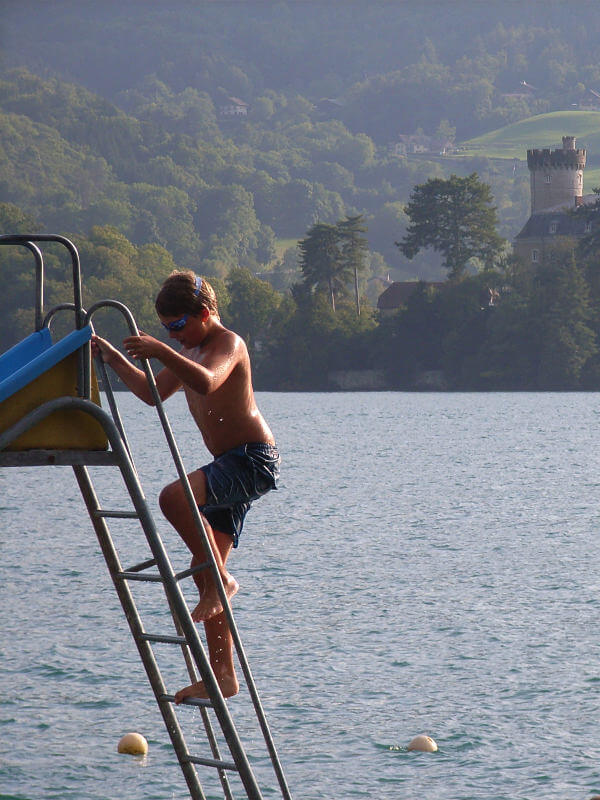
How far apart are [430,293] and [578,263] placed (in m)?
15.1

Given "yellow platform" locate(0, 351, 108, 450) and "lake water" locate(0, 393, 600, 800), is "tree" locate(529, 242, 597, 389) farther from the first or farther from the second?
"yellow platform" locate(0, 351, 108, 450)

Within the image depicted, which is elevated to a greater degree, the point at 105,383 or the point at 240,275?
the point at 105,383

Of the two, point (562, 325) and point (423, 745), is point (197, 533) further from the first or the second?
point (562, 325)

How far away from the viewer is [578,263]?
477ft

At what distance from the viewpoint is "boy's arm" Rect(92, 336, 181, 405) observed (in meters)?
7.69

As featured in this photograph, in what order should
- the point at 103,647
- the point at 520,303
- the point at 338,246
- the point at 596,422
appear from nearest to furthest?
the point at 103,647 < the point at 596,422 < the point at 520,303 < the point at 338,246

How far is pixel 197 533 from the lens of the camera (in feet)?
25.4

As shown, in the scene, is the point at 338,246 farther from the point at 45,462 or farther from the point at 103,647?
the point at 45,462

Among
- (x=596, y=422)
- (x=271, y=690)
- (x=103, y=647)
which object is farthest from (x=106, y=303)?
(x=596, y=422)

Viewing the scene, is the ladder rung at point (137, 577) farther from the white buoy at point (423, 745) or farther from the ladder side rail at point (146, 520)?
the white buoy at point (423, 745)

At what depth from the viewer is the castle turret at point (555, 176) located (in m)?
178

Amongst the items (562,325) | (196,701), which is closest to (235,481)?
(196,701)

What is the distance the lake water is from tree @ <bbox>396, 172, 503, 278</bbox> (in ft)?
315

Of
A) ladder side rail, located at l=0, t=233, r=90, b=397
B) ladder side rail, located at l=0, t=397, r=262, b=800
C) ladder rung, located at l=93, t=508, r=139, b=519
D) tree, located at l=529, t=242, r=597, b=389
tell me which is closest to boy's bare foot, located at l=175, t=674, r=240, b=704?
ladder side rail, located at l=0, t=397, r=262, b=800
